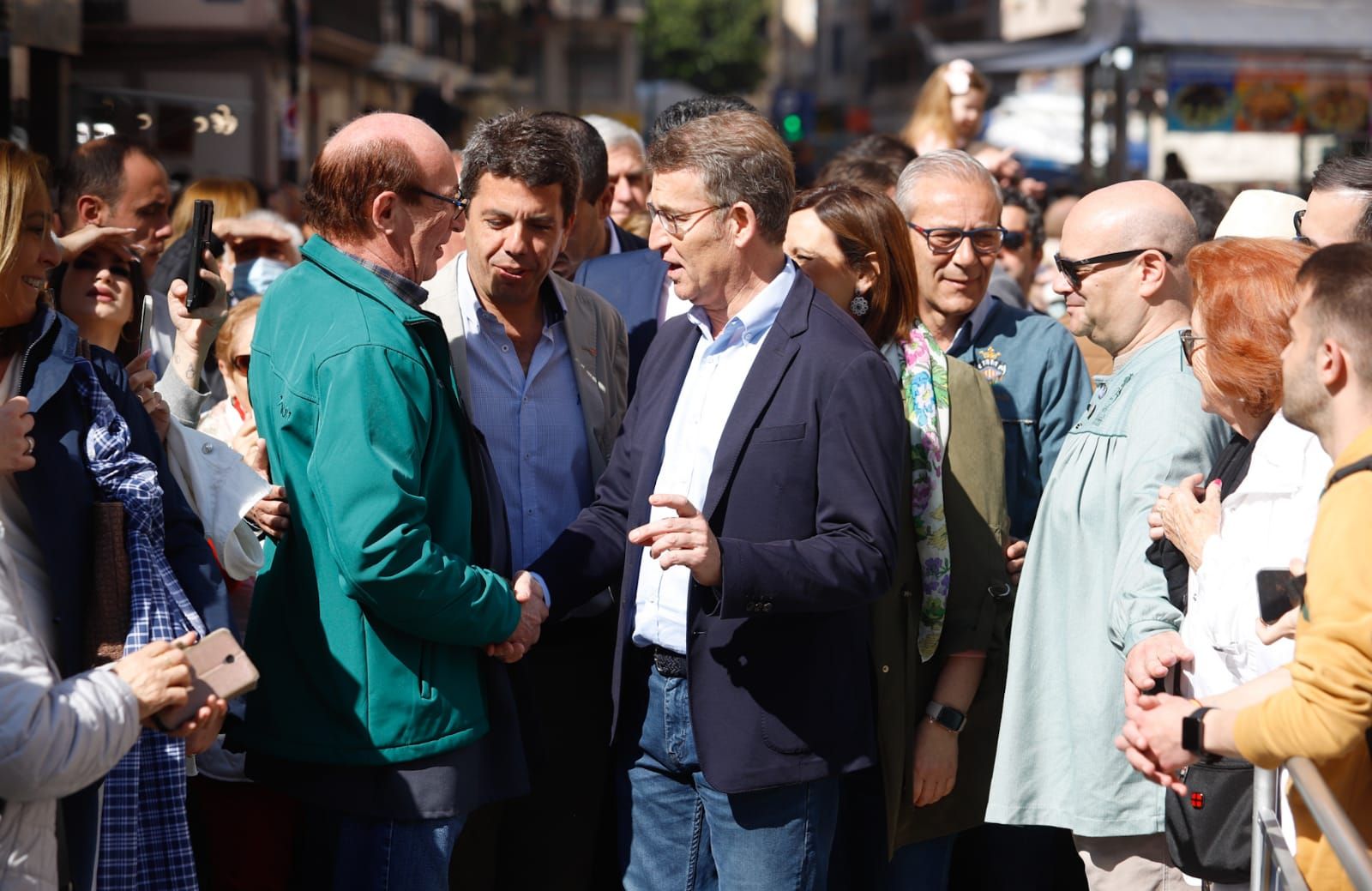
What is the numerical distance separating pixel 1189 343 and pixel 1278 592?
794 mm

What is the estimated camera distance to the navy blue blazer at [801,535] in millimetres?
3166

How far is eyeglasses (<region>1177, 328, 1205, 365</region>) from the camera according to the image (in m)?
3.23

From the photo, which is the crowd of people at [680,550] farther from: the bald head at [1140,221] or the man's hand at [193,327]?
the man's hand at [193,327]

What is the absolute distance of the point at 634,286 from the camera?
4926mm

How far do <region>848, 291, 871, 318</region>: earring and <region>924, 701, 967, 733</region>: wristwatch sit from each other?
3.37 ft

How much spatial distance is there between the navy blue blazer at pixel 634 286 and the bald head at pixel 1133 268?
1.46 metres

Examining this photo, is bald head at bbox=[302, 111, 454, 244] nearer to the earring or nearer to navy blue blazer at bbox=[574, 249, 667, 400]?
the earring

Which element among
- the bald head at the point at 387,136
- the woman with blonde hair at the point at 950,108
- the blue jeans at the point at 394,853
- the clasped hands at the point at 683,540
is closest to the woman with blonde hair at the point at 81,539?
the blue jeans at the point at 394,853

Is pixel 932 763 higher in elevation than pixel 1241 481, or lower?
lower

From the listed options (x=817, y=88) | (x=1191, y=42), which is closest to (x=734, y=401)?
(x=1191, y=42)

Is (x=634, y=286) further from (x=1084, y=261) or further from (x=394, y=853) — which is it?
(x=394, y=853)

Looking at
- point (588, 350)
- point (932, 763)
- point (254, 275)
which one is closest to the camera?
point (932, 763)

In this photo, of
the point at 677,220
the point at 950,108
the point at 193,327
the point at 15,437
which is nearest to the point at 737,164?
the point at 677,220

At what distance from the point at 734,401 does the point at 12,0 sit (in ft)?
27.7
